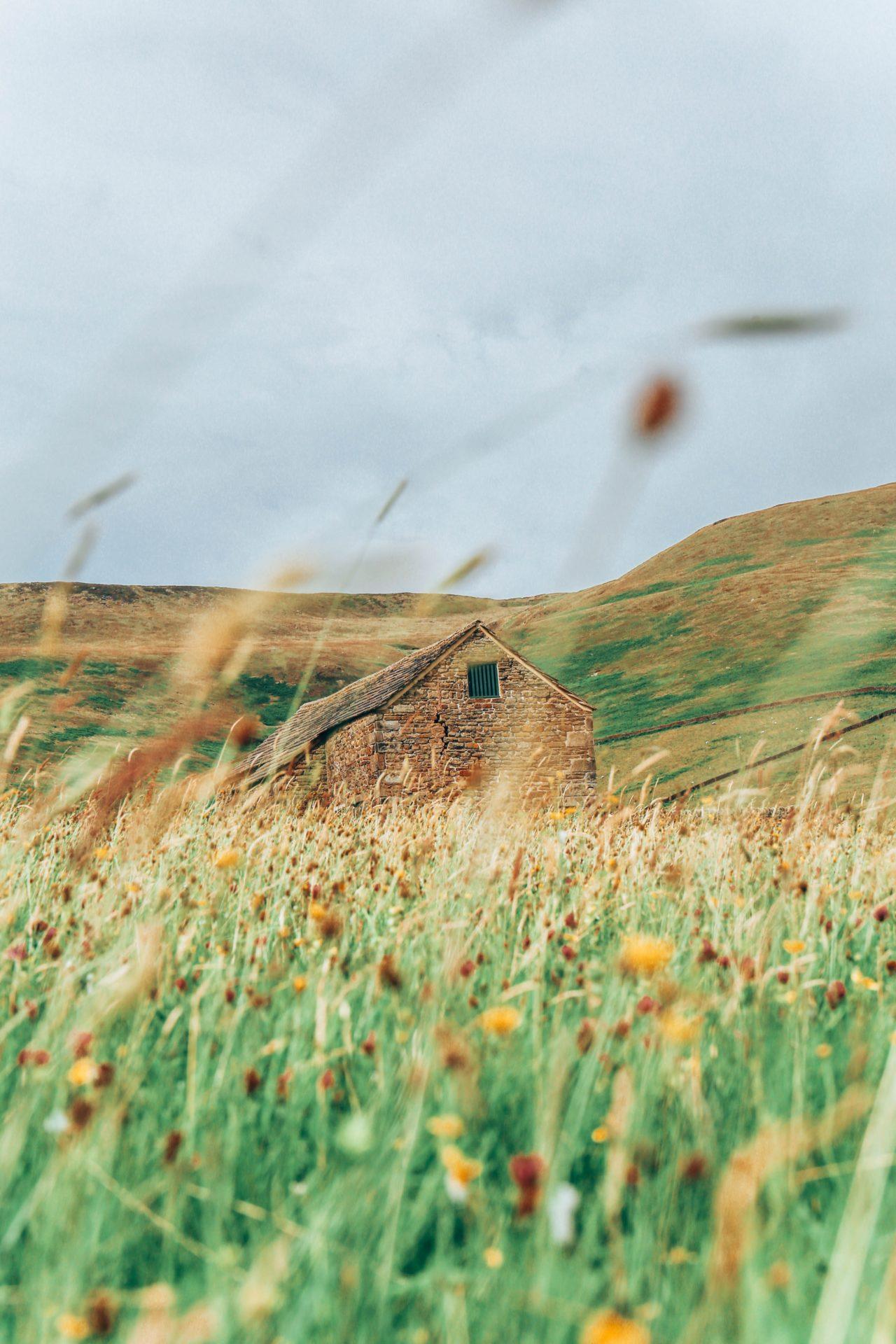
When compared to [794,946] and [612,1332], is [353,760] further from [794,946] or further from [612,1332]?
[612,1332]

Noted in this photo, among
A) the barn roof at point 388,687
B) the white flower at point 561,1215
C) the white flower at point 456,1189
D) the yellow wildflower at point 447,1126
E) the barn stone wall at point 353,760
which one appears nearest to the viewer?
the white flower at point 561,1215

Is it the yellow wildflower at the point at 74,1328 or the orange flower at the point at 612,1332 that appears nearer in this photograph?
the orange flower at the point at 612,1332

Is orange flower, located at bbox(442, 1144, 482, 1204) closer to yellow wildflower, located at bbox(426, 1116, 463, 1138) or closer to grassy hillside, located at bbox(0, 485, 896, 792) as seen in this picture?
yellow wildflower, located at bbox(426, 1116, 463, 1138)

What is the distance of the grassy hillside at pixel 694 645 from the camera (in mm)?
43312

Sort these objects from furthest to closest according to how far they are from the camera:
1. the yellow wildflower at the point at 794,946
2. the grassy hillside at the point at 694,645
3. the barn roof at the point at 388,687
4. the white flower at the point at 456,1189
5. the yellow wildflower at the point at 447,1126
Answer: the grassy hillside at the point at 694,645, the barn roof at the point at 388,687, the yellow wildflower at the point at 794,946, the yellow wildflower at the point at 447,1126, the white flower at the point at 456,1189

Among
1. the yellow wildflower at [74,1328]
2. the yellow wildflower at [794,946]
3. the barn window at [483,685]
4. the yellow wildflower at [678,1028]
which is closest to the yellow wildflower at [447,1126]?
the yellow wildflower at [678,1028]

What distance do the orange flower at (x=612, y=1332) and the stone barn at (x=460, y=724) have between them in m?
28.3

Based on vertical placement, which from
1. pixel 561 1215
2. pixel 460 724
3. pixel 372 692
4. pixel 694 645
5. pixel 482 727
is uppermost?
pixel 694 645

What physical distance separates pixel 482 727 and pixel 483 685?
60.0 inches

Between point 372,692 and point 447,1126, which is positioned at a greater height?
point 372,692

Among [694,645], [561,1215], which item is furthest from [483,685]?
[694,645]

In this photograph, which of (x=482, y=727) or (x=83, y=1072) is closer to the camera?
(x=83, y=1072)

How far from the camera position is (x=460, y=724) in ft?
103

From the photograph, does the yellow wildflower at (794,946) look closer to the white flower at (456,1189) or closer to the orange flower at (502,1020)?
the orange flower at (502,1020)
